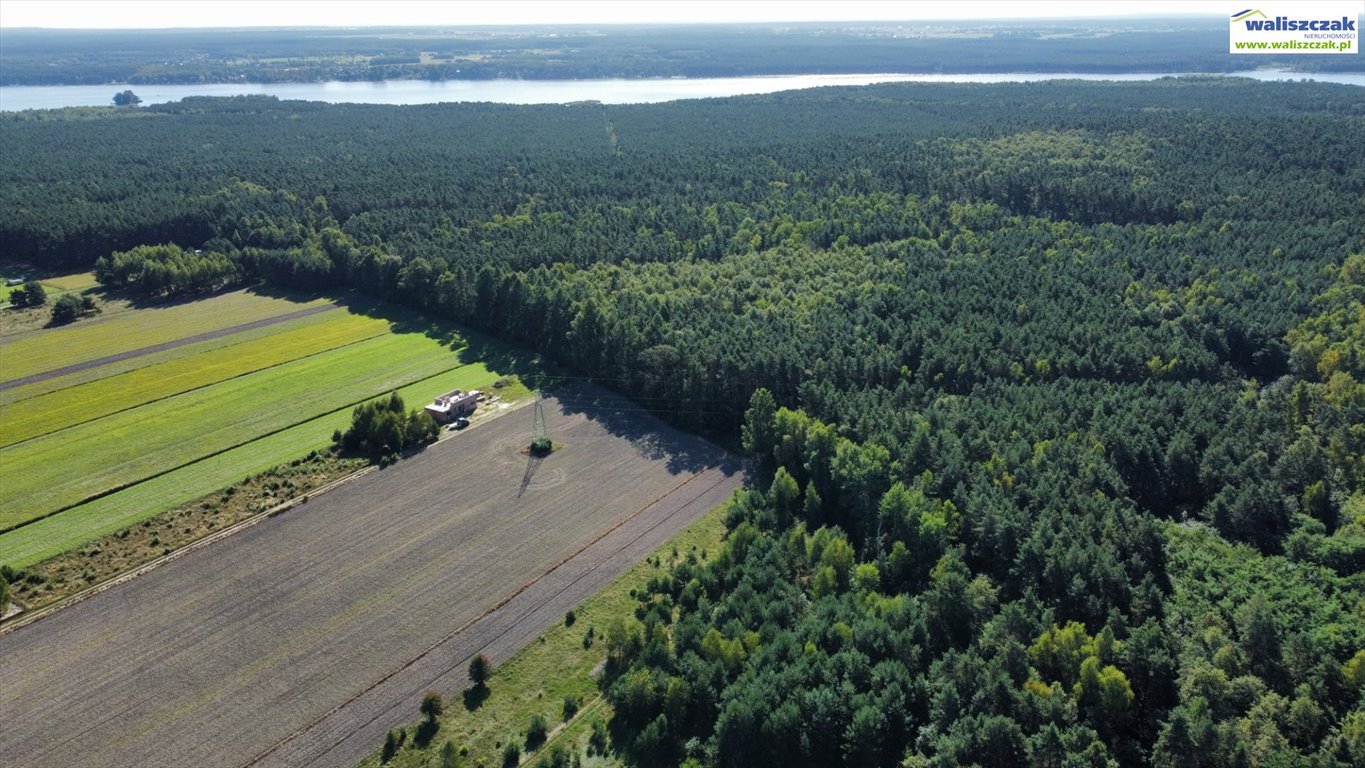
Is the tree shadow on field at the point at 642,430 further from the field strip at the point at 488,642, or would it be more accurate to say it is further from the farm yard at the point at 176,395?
the farm yard at the point at 176,395

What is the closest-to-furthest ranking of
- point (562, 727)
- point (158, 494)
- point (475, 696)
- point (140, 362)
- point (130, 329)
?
point (562, 727) < point (475, 696) < point (158, 494) < point (140, 362) < point (130, 329)

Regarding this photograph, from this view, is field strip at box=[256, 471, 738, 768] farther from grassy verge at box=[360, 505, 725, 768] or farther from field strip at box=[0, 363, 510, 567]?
field strip at box=[0, 363, 510, 567]

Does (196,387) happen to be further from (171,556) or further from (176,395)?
(171,556)

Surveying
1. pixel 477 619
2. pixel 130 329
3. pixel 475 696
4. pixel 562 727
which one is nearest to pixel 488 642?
pixel 477 619

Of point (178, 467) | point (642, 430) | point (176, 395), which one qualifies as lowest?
point (642, 430)

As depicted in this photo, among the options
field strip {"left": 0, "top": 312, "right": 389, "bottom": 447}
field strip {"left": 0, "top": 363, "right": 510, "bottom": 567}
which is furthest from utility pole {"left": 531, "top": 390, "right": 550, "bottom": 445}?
field strip {"left": 0, "top": 312, "right": 389, "bottom": 447}

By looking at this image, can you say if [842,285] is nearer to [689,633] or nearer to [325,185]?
[689,633]

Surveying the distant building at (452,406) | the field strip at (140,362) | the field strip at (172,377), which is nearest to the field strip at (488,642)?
the distant building at (452,406)
